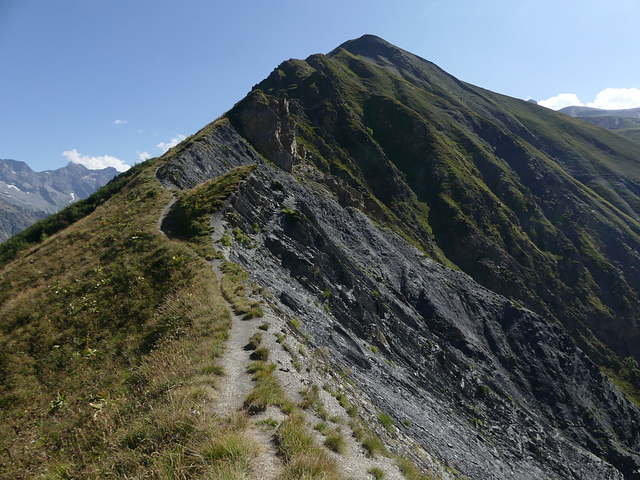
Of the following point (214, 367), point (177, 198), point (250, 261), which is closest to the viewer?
point (214, 367)

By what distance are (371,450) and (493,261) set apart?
3136 inches

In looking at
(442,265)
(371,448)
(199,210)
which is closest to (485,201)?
(442,265)

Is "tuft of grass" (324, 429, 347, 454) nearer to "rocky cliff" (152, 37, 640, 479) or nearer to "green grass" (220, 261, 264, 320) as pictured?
"green grass" (220, 261, 264, 320)

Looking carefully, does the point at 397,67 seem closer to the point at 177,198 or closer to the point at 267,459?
the point at 177,198

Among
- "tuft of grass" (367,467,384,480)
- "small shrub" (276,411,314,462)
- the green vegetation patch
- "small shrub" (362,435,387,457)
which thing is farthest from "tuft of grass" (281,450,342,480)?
the green vegetation patch

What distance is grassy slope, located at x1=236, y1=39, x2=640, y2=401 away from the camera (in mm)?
76562

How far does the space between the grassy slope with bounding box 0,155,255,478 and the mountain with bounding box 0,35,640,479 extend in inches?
Answer: 3.0

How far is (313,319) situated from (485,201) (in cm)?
8530

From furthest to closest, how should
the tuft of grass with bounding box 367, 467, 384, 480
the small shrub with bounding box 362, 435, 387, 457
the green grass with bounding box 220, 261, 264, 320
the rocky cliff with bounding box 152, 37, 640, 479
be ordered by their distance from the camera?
the rocky cliff with bounding box 152, 37, 640, 479, the green grass with bounding box 220, 261, 264, 320, the small shrub with bounding box 362, 435, 387, 457, the tuft of grass with bounding box 367, 467, 384, 480

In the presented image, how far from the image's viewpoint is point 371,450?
8406 millimetres

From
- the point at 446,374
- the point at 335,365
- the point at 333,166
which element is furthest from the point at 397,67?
the point at 335,365

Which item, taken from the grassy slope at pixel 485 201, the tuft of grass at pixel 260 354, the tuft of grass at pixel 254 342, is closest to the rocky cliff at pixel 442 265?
the grassy slope at pixel 485 201

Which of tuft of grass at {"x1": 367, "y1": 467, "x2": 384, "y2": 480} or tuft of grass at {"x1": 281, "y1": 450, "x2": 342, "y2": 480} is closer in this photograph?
tuft of grass at {"x1": 281, "y1": 450, "x2": 342, "y2": 480}

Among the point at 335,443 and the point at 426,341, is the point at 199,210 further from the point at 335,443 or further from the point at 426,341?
the point at 426,341
